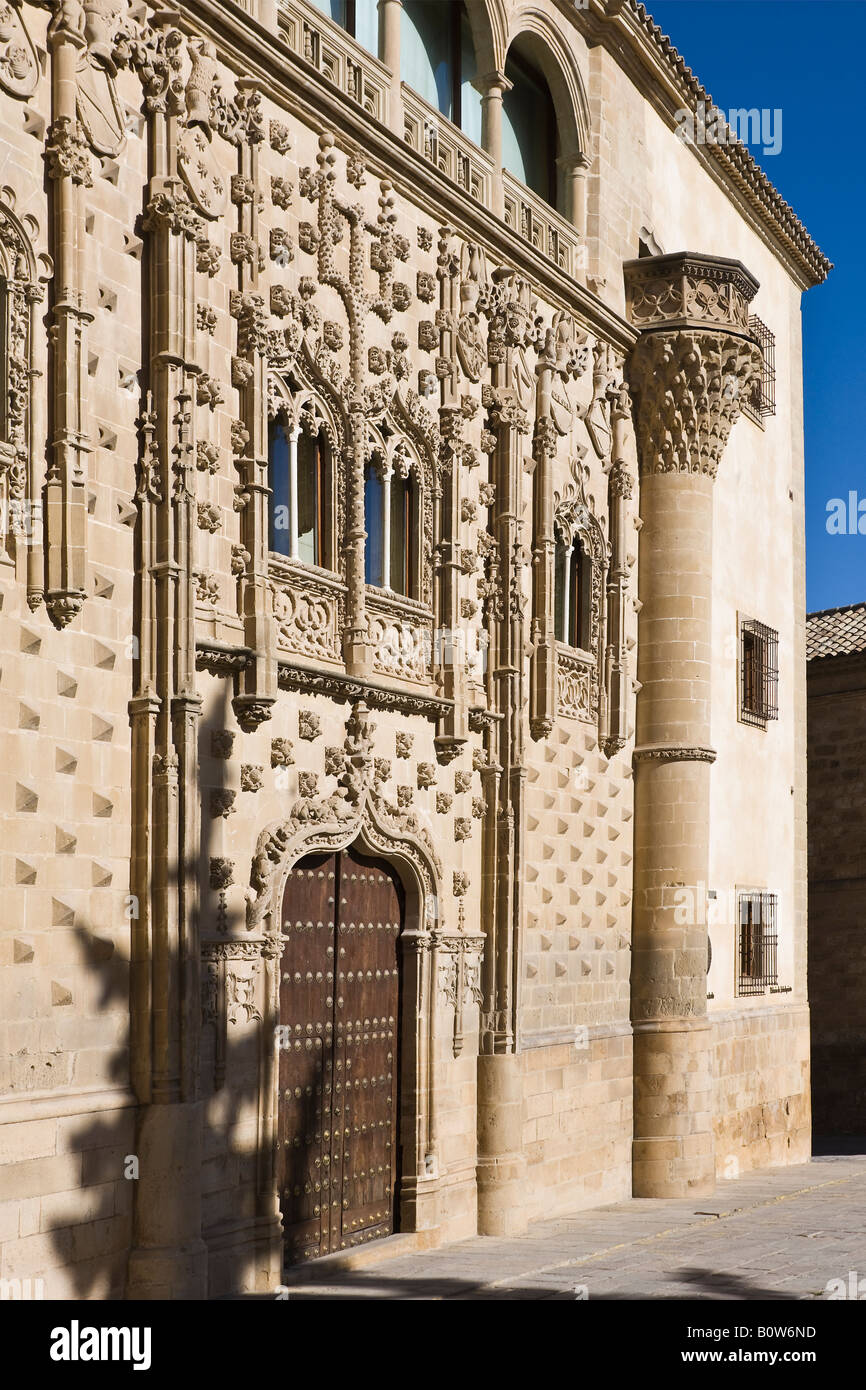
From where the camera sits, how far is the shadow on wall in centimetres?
936

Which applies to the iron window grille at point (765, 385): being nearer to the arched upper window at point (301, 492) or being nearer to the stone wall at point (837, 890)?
the stone wall at point (837, 890)

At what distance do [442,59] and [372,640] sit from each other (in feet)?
17.4

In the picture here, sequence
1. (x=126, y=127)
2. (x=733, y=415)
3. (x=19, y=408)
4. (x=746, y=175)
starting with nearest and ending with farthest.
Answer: (x=19, y=408), (x=126, y=127), (x=733, y=415), (x=746, y=175)

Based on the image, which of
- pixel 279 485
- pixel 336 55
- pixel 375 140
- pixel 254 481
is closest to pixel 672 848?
pixel 279 485

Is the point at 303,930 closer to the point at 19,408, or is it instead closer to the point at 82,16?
the point at 19,408

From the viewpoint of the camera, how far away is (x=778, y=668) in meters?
21.0

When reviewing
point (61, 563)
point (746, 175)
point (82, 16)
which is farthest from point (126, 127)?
point (746, 175)

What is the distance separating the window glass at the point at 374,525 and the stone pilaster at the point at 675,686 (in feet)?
15.8

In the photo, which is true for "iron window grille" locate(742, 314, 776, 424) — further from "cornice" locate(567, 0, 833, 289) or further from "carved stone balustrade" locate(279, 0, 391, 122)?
"carved stone balustrade" locate(279, 0, 391, 122)

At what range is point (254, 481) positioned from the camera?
11.2 metres

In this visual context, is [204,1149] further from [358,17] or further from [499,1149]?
[358,17]

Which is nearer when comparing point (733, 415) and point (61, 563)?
point (61, 563)

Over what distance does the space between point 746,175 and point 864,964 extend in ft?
39.5

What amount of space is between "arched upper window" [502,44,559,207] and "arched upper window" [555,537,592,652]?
133 inches
